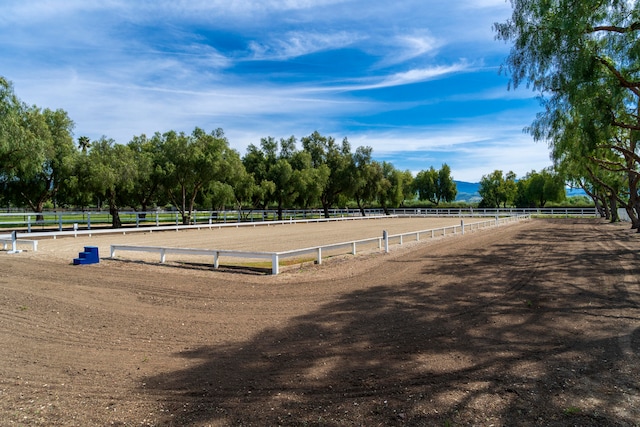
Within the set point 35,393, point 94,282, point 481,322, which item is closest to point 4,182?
point 94,282

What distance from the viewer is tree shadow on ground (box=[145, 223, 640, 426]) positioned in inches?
150

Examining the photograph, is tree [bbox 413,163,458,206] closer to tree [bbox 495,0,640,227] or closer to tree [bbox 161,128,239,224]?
tree [bbox 161,128,239,224]

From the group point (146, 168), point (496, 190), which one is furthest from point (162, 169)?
point (496, 190)

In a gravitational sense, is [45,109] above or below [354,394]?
above

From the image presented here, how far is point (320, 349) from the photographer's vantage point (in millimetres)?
5621

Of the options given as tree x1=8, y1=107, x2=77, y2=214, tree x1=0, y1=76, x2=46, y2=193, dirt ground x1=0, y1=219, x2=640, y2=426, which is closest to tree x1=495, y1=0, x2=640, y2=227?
dirt ground x1=0, y1=219, x2=640, y2=426

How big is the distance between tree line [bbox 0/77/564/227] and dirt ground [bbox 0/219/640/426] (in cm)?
1826

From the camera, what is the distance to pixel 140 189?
36.7 meters

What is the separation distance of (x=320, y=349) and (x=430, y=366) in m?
1.51

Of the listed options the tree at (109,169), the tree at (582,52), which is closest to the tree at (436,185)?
the tree at (109,169)

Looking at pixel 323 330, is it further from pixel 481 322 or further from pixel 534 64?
pixel 534 64

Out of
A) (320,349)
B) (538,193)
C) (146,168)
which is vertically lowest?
(320,349)

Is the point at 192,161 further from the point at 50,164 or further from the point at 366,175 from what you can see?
the point at 366,175

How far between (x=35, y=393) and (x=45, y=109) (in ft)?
111
